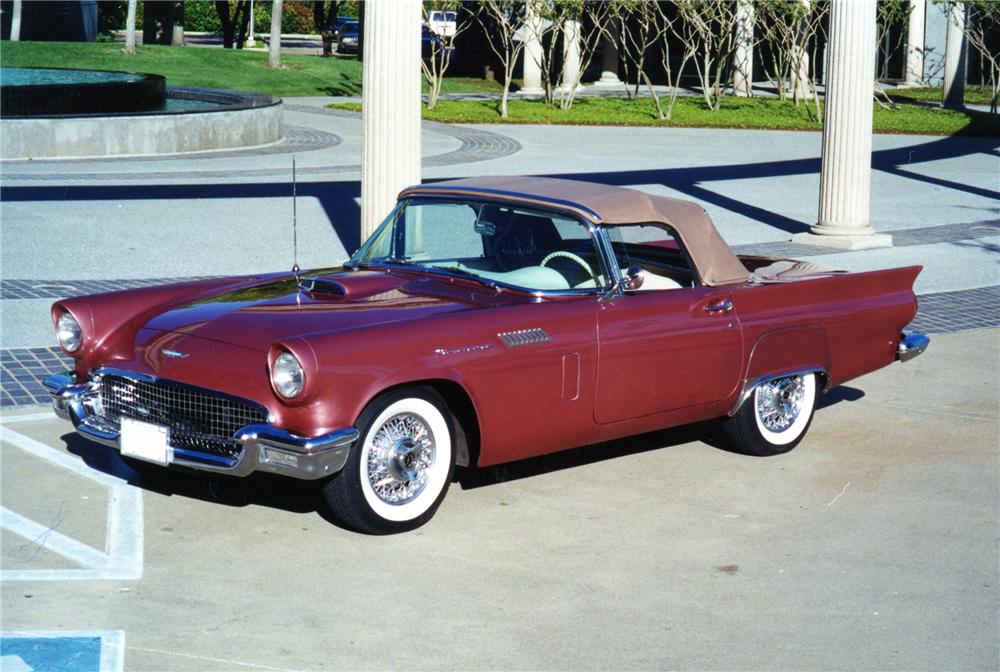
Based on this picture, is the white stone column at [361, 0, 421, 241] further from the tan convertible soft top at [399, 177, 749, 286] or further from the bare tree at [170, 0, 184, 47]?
the bare tree at [170, 0, 184, 47]

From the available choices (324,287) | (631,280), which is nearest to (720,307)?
(631,280)

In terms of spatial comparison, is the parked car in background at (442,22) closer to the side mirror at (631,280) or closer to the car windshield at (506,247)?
the car windshield at (506,247)

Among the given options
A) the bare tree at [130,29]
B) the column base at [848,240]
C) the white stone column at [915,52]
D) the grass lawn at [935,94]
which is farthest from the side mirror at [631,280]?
the white stone column at [915,52]

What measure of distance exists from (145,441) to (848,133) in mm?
9098

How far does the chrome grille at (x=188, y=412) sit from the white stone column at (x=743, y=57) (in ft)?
94.0

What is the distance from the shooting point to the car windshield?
19.6ft

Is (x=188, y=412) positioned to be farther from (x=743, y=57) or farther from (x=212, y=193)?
(x=743, y=57)

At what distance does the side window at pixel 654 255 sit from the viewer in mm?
6188

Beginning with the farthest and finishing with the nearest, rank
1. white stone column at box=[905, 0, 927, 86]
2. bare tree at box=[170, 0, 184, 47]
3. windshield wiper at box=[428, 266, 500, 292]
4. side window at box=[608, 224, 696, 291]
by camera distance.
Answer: bare tree at box=[170, 0, 184, 47] < white stone column at box=[905, 0, 927, 86] < side window at box=[608, 224, 696, 291] < windshield wiper at box=[428, 266, 500, 292]

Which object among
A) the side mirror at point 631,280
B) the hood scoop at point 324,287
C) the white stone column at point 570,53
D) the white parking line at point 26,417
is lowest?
the white parking line at point 26,417

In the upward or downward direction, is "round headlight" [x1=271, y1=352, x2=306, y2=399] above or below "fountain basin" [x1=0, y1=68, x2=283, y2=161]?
A: below

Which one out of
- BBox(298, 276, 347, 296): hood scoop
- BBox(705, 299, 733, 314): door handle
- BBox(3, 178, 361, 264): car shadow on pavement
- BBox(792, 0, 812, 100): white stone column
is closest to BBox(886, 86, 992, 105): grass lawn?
BBox(792, 0, 812, 100): white stone column

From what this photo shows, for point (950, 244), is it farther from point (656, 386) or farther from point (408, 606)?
point (408, 606)

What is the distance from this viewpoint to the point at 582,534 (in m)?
5.45
